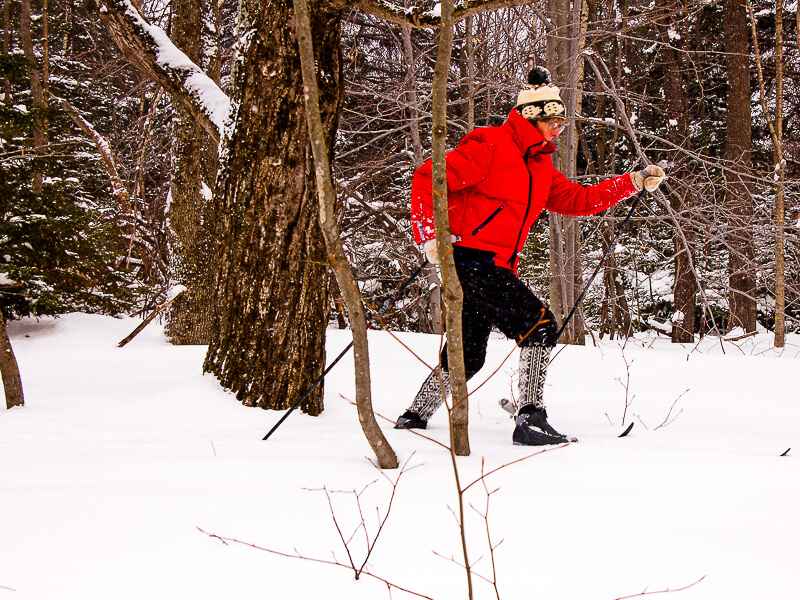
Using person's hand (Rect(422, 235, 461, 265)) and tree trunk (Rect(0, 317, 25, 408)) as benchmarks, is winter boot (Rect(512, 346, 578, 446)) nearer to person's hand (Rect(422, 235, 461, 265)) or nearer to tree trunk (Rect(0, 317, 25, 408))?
person's hand (Rect(422, 235, 461, 265))

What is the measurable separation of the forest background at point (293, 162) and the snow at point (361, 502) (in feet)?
2.33

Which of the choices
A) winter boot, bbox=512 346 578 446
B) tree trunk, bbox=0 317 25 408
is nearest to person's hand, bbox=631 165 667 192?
winter boot, bbox=512 346 578 446

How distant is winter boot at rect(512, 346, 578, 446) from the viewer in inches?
107

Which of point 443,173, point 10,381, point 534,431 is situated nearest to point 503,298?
point 534,431

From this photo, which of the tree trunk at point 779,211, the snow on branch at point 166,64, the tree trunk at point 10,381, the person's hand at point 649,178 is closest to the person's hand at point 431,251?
the person's hand at point 649,178

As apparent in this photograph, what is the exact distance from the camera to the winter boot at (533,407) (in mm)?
2717

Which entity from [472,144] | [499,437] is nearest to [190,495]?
[499,437]

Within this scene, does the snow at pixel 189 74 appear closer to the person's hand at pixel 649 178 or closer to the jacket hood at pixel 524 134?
the jacket hood at pixel 524 134

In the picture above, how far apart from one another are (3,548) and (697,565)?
162 centimetres

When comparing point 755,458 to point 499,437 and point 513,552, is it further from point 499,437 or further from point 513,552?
point 513,552

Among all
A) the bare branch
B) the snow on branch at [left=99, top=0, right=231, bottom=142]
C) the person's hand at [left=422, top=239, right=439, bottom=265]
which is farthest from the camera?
the snow on branch at [left=99, top=0, right=231, bottom=142]

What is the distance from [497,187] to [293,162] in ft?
3.70

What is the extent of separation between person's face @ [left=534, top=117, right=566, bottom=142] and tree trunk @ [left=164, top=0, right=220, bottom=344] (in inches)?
171

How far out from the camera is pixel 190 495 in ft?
5.88
